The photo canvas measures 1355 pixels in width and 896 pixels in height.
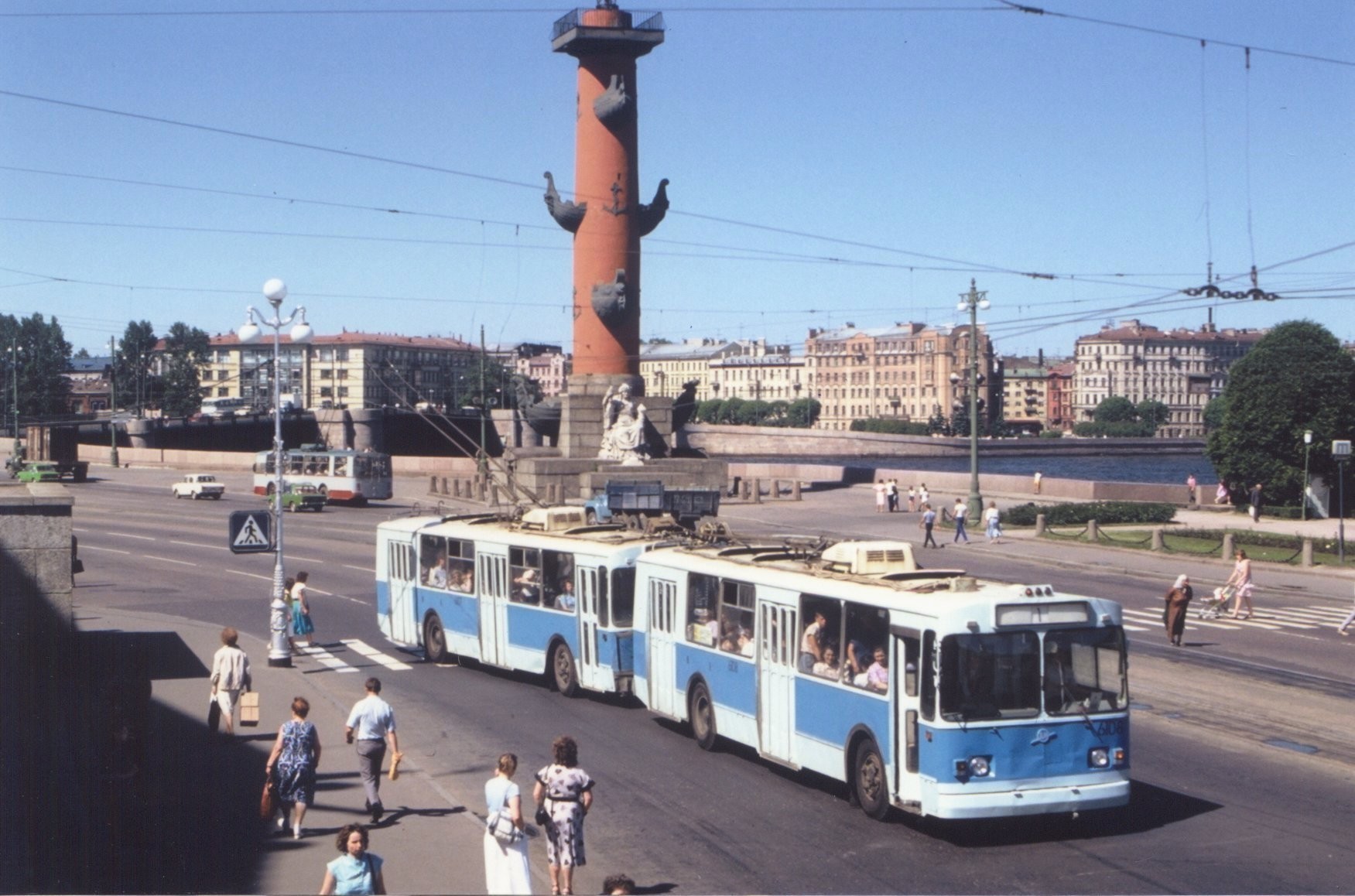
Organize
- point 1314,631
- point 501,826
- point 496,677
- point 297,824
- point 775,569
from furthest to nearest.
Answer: point 1314,631 < point 496,677 < point 775,569 < point 297,824 < point 501,826

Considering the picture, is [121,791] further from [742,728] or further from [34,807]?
[742,728]

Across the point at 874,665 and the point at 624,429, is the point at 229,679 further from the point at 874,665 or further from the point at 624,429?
the point at 624,429

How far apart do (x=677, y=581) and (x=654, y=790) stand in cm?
339

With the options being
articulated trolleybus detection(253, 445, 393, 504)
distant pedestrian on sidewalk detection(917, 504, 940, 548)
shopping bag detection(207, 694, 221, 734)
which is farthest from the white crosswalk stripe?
articulated trolleybus detection(253, 445, 393, 504)

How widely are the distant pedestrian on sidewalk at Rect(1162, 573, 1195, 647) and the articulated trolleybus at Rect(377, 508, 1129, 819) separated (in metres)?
10.7

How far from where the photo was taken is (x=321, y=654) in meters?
26.2

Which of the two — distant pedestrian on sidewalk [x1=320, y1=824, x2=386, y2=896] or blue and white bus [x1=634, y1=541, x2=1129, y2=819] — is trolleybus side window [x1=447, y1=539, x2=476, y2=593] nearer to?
→ blue and white bus [x1=634, y1=541, x2=1129, y2=819]

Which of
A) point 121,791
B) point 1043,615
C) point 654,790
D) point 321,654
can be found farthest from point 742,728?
point 321,654

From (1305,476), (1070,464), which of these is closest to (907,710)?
(1305,476)

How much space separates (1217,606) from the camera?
3083cm

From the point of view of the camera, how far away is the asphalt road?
1230cm

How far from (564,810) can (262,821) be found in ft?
13.3

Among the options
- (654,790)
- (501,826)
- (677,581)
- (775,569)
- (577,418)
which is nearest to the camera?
(501,826)

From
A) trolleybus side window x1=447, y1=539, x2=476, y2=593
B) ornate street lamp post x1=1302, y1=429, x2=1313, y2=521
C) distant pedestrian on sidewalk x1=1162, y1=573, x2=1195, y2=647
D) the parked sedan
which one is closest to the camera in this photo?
trolleybus side window x1=447, y1=539, x2=476, y2=593
